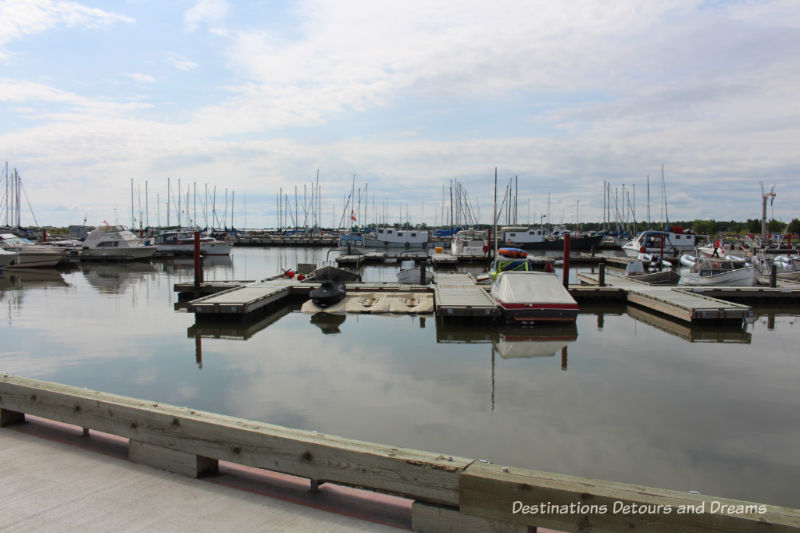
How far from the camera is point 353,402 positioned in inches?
384

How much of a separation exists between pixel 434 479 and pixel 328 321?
611 inches

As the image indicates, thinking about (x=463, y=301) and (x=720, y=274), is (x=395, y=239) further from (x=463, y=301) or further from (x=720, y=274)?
(x=463, y=301)

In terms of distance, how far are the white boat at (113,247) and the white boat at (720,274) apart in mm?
46361

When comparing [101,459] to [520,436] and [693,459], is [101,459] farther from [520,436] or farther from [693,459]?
[693,459]

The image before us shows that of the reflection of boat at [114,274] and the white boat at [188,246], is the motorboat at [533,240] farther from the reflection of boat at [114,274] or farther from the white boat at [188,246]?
the reflection of boat at [114,274]

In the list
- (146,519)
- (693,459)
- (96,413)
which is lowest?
(693,459)

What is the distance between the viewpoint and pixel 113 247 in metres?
49.7

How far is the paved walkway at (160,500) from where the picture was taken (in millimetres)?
3689

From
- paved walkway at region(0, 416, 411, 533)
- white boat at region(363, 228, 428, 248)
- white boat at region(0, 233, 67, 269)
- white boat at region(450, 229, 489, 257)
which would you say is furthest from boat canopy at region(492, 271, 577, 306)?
white boat at region(363, 228, 428, 248)

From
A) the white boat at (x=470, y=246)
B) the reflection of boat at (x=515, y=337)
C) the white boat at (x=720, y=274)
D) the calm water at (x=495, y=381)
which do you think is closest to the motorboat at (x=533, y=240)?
the white boat at (x=470, y=246)

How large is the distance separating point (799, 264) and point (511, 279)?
2429 cm

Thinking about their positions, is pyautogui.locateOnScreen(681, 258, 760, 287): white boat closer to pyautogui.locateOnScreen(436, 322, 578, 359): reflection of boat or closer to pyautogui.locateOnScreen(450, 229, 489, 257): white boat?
pyautogui.locateOnScreen(436, 322, 578, 359): reflection of boat

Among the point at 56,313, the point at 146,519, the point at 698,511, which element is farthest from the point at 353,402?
the point at 56,313

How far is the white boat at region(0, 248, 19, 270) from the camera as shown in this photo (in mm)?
36219
